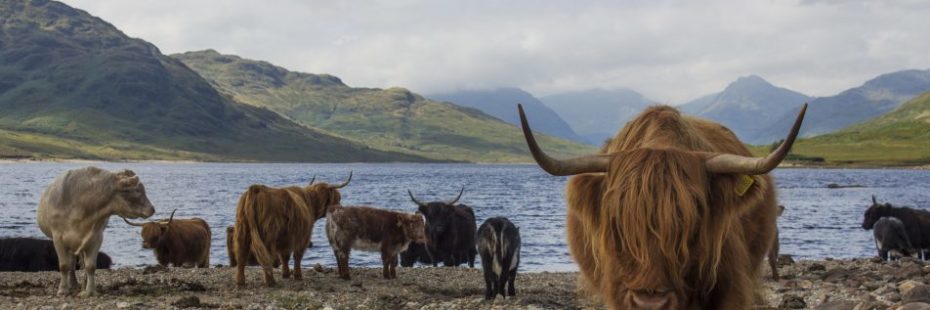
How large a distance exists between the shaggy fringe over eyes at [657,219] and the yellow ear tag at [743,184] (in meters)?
0.19

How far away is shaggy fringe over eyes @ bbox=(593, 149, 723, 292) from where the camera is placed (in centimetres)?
475

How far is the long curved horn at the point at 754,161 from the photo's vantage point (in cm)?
449

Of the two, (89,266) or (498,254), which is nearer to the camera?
(89,266)

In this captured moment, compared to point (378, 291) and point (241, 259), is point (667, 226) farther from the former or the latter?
point (241, 259)

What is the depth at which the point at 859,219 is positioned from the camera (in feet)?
143

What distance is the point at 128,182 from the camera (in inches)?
490

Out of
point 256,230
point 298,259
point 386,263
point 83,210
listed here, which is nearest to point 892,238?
point 386,263

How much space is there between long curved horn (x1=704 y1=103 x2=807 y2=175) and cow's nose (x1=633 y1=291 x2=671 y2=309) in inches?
34.0

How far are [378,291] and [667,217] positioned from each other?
32.4 ft

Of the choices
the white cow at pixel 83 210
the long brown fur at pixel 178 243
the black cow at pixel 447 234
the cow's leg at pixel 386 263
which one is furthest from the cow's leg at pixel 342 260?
the long brown fur at pixel 178 243

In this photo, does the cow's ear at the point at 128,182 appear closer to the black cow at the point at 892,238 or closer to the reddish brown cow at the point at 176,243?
the reddish brown cow at the point at 176,243

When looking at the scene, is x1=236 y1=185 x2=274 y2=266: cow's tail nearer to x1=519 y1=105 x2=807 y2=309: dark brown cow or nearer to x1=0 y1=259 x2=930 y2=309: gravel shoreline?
x1=0 y1=259 x2=930 y2=309: gravel shoreline

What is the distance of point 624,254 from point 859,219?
1727 inches

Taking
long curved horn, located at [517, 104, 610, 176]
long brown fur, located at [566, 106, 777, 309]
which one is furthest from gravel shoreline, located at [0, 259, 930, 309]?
long curved horn, located at [517, 104, 610, 176]
